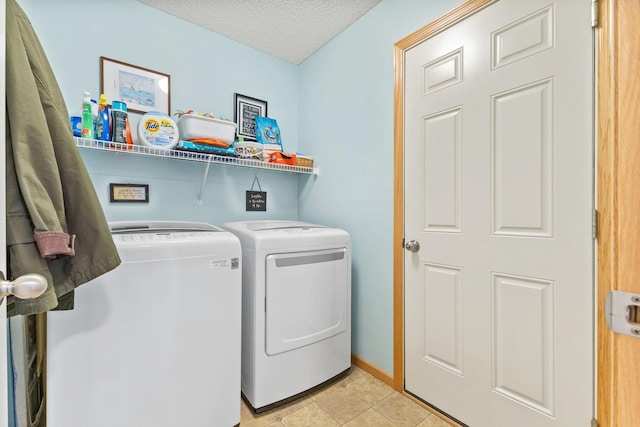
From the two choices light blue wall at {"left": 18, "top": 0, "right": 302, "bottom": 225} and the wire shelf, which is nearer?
the wire shelf

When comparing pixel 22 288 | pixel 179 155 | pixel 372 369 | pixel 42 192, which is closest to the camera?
pixel 22 288

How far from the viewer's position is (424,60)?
5.21 ft

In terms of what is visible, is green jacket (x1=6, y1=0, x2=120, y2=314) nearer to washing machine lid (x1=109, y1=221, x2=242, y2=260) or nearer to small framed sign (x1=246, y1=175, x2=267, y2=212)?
washing machine lid (x1=109, y1=221, x2=242, y2=260)

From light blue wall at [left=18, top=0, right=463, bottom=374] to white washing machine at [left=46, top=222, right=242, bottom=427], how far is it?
2.04ft

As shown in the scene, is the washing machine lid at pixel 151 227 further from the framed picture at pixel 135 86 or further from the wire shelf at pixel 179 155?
the framed picture at pixel 135 86

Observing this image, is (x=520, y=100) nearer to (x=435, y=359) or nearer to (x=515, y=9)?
(x=515, y=9)

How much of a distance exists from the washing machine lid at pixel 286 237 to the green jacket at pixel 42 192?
2.37ft

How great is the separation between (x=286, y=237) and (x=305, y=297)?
0.37 meters

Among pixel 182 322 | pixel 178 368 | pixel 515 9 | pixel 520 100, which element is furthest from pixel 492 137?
pixel 178 368

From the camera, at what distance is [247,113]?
7.57 ft

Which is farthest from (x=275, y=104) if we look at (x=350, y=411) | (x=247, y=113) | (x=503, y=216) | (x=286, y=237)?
(x=350, y=411)

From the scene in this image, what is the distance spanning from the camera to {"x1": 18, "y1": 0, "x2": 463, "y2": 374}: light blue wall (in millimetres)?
→ 1686

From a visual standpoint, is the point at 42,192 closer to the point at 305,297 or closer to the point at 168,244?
the point at 168,244

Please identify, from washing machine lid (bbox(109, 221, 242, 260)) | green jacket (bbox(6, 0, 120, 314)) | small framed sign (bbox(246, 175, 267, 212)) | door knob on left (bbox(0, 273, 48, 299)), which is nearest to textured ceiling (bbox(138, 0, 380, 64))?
small framed sign (bbox(246, 175, 267, 212))
